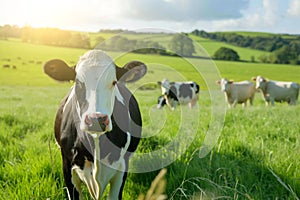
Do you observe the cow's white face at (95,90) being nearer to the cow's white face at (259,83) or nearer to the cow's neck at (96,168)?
the cow's neck at (96,168)

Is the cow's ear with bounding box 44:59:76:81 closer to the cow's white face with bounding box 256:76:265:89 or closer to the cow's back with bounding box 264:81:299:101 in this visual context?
the cow's white face with bounding box 256:76:265:89

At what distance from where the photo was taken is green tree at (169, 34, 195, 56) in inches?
148

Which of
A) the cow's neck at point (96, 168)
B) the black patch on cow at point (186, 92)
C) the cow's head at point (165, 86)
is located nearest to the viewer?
the cow's neck at point (96, 168)

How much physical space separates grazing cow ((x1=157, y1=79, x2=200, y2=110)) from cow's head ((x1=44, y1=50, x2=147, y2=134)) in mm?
13544

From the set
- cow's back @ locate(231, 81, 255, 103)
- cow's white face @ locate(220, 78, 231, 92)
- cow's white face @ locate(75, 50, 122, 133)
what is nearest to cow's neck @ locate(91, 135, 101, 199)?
cow's white face @ locate(75, 50, 122, 133)

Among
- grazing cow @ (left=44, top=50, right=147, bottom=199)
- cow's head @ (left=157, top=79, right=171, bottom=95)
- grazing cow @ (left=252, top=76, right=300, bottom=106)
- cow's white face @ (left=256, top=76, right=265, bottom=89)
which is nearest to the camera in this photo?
grazing cow @ (left=44, top=50, right=147, bottom=199)

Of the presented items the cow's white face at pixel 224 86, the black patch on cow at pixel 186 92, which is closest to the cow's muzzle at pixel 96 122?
the black patch on cow at pixel 186 92

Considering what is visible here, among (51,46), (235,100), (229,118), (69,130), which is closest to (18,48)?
(51,46)

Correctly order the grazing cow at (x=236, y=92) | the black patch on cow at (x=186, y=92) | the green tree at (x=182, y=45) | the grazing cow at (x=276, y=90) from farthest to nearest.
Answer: the grazing cow at (x=276, y=90), the grazing cow at (x=236, y=92), the black patch on cow at (x=186, y=92), the green tree at (x=182, y=45)

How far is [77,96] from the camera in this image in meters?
2.90

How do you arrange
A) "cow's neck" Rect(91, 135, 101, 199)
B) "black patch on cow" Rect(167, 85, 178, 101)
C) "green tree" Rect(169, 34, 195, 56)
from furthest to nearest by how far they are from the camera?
"black patch on cow" Rect(167, 85, 178, 101), "green tree" Rect(169, 34, 195, 56), "cow's neck" Rect(91, 135, 101, 199)

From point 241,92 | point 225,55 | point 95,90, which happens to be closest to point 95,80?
point 95,90

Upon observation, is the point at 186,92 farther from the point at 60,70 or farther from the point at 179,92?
the point at 60,70

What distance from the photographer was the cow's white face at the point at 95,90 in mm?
2549
